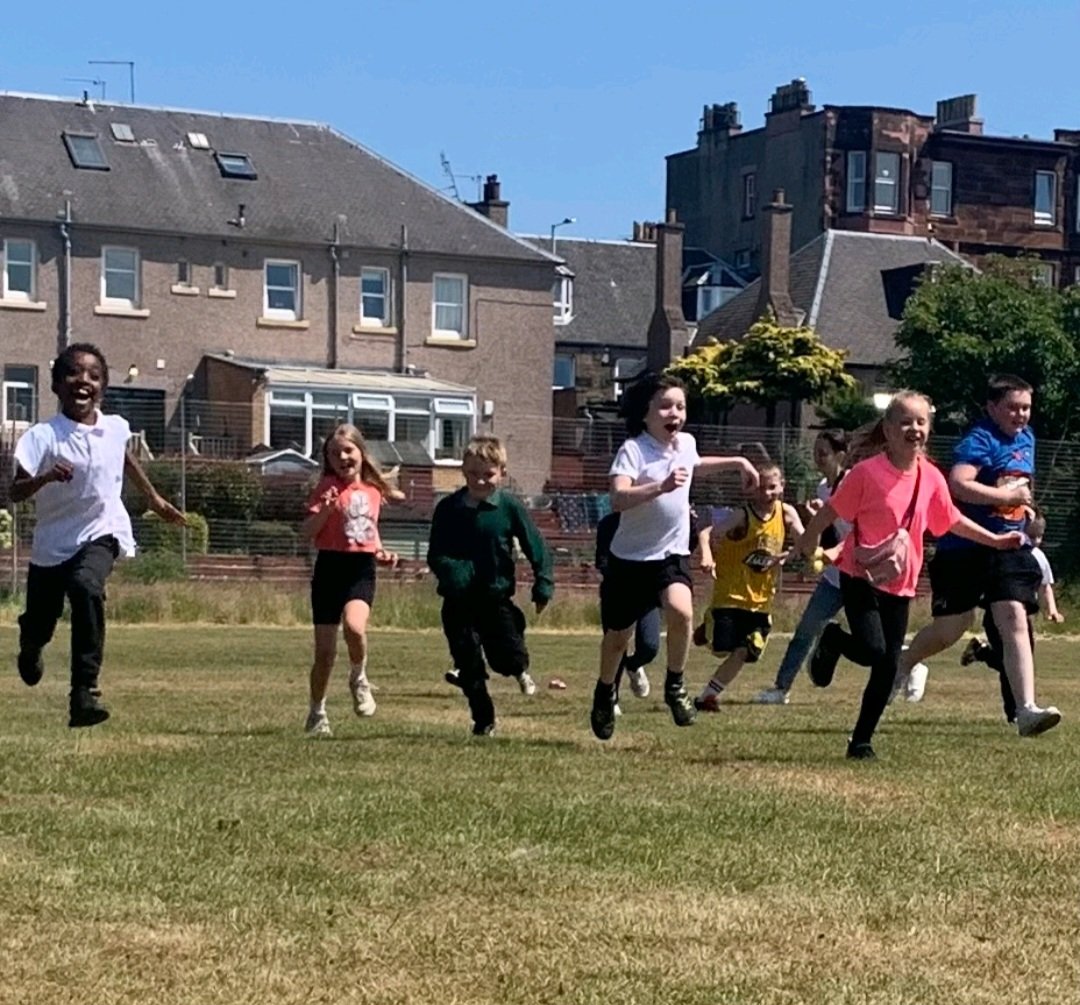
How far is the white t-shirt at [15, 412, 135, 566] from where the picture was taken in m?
10.8

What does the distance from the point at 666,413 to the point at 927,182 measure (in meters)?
66.7

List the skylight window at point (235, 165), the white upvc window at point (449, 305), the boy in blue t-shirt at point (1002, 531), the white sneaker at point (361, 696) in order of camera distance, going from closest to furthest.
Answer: the boy in blue t-shirt at point (1002, 531) → the white sneaker at point (361, 696) → the skylight window at point (235, 165) → the white upvc window at point (449, 305)

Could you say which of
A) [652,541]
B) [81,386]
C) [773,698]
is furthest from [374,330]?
[81,386]

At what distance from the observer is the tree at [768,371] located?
5862 centimetres

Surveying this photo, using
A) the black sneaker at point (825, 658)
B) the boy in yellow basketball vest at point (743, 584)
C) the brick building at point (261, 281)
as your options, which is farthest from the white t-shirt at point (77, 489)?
→ the brick building at point (261, 281)

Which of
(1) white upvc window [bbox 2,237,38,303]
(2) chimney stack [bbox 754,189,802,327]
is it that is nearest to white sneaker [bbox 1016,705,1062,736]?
(1) white upvc window [bbox 2,237,38,303]

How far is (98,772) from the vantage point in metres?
9.57

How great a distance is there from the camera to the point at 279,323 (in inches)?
2274

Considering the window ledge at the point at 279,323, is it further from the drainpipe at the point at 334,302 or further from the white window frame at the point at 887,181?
the white window frame at the point at 887,181

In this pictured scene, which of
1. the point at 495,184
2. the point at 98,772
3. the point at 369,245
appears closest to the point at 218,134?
the point at 369,245

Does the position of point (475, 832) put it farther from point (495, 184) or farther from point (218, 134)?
point (495, 184)

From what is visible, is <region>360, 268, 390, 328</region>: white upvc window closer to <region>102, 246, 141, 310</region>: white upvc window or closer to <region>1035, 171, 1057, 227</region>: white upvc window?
<region>102, 246, 141, 310</region>: white upvc window

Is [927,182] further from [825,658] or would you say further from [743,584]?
[825,658]

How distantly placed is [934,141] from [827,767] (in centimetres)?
6871
